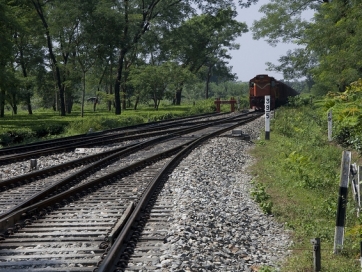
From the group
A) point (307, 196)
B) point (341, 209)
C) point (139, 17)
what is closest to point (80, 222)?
point (341, 209)

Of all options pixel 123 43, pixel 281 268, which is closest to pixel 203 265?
pixel 281 268

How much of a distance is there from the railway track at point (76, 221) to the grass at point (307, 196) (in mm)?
2070

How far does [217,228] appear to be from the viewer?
6898 millimetres

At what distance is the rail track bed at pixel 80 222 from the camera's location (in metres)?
5.46

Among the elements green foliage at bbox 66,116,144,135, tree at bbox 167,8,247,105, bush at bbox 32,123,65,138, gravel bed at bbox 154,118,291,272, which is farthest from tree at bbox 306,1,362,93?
tree at bbox 167,8,247,105

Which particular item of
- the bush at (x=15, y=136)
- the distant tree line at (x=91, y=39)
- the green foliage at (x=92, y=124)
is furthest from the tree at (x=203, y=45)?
the bush at (x=15, y=136)

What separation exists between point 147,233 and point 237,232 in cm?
123

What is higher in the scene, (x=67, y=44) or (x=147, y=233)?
(x=67, y=44)

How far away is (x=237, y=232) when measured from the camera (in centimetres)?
680

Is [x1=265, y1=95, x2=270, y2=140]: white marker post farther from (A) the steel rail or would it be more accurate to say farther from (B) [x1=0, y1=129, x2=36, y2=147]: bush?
(B) [x1=0, y1=129, x2=36, y2=147]: bush

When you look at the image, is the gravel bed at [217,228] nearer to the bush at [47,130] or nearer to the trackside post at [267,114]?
the trackside post at [267,114]

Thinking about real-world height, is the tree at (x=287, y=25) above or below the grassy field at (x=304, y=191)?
above

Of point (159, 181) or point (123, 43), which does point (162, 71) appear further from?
point (159, 181)

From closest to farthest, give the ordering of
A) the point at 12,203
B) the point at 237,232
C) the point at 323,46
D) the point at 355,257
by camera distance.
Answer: the point at 355,257, the point at 237,232, the point at 12,203, the point at 323,46
